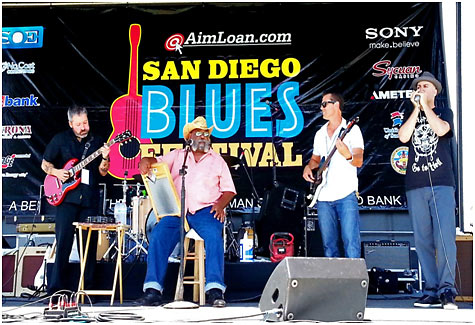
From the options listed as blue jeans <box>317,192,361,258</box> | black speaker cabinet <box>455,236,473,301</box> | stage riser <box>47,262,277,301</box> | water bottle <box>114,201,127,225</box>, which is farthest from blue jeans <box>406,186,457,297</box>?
water bottle <box>114,201,127,225</box>

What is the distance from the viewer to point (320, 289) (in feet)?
11.0

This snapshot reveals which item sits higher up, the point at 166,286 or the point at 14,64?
the point at 14,64

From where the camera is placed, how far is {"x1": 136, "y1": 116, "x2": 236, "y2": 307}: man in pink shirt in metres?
5.12

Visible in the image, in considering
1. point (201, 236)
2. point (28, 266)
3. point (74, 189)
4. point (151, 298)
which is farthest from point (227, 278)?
point (28, 266)

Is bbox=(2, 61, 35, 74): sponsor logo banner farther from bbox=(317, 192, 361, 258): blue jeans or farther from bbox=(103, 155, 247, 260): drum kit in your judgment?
bbox=(317, 192, 361, 258): blue jeans

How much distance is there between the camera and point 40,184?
7.17 metres

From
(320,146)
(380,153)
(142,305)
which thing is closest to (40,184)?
(142,305)

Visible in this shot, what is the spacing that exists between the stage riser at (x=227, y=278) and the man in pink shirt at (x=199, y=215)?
1.69 ft

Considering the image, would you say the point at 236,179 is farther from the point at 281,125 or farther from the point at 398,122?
the point at 398,122

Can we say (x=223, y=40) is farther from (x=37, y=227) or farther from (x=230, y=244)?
(x=37, y=227)

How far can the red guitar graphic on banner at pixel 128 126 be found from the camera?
7.17 meters

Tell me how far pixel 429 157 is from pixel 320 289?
2.06 m

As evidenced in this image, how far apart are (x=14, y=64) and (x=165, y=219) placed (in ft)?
10.9

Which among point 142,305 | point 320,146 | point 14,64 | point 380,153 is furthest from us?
point 14,64
